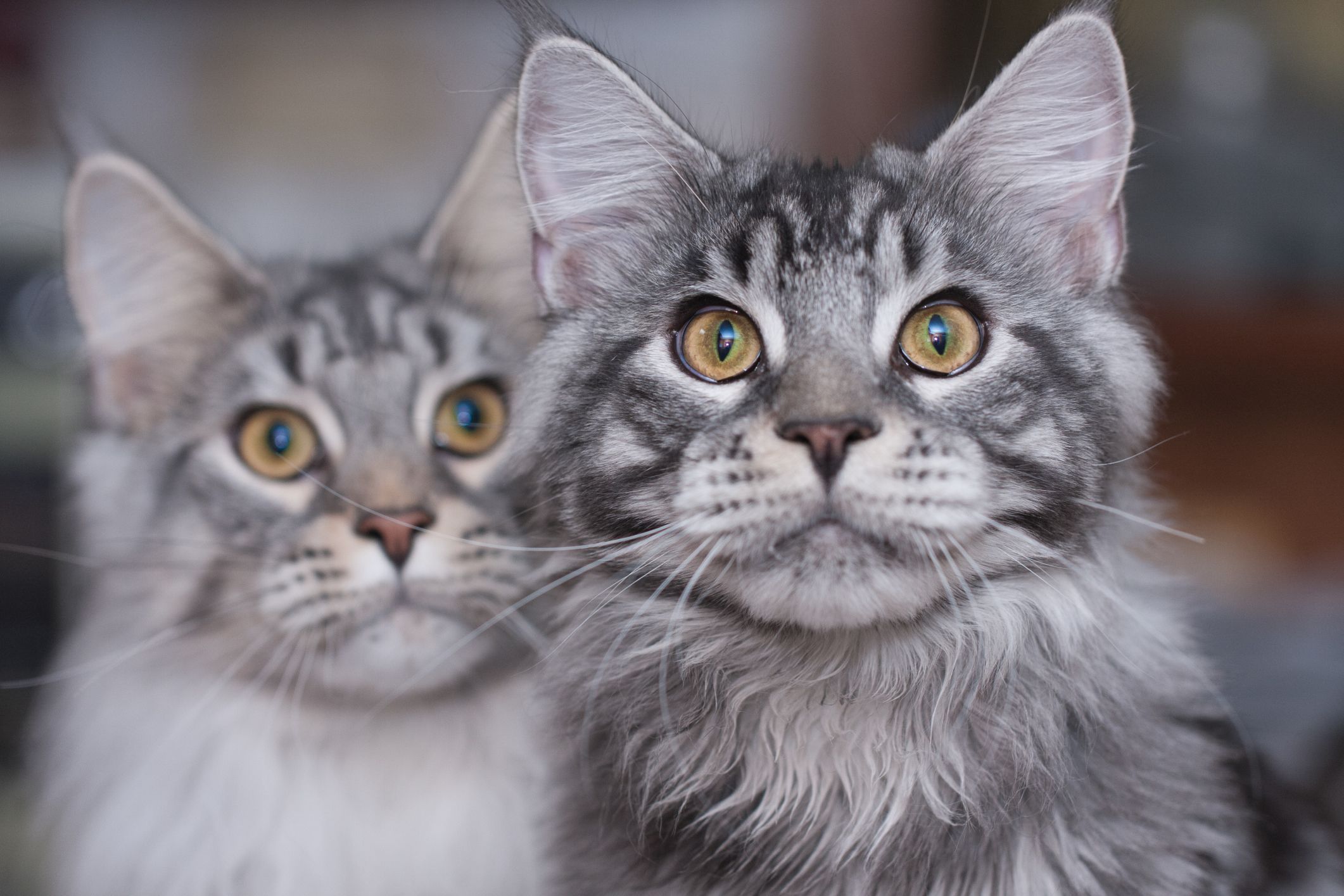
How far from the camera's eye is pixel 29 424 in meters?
3.26

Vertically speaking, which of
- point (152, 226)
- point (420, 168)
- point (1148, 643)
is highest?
point (420, 168)

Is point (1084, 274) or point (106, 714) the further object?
point (106, 714)

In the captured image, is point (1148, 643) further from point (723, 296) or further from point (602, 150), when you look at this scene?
point (602, 150)

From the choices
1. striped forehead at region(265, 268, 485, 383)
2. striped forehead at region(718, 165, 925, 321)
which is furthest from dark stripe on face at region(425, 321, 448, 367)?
striped forehead at region(718, 165, 925, 321)

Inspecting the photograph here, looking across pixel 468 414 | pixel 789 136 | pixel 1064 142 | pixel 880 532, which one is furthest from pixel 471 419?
pixel 789 136

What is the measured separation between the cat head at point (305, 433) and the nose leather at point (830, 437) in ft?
1.63

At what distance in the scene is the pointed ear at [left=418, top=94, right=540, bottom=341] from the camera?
59.6 inches

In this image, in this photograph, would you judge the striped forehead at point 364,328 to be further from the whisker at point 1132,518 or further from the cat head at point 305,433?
the whisker at point 1132,518

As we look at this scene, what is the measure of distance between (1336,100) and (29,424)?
416cm

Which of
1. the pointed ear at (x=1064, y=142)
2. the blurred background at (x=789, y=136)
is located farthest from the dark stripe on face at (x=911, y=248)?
the blurred background at (x=789, y=136)

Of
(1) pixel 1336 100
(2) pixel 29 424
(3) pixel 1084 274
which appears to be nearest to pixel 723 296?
(3) pixel 1084 274

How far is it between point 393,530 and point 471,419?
24 cm

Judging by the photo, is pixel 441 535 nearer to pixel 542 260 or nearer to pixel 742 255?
pixel 542 260

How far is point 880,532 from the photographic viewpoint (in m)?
0.96
